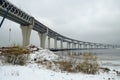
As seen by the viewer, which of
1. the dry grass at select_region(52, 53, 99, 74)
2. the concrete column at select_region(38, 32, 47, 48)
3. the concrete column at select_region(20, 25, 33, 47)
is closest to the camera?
the dry grass at select_region(52, 53, 99, 74)

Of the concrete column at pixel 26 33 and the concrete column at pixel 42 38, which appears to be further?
the concrete column at pixel 42 38

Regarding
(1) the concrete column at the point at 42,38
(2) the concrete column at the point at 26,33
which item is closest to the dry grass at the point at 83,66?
(2) the concrete column at the point at 26,33

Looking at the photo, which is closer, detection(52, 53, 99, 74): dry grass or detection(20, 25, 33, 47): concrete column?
detection(52, 53, 99, 74): dry grass

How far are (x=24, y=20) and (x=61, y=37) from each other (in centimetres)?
6651

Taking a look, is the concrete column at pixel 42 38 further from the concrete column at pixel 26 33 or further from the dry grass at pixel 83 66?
the dry grass at pixel 83 66

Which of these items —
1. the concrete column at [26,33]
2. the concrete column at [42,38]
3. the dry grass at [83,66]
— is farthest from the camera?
the concrete column at [42,38]

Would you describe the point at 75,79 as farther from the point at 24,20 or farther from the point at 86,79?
the point at 24,20

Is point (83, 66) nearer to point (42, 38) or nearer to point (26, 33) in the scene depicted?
point (26, 33)

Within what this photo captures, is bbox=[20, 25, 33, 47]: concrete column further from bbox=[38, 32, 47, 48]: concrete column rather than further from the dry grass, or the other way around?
the dry grass

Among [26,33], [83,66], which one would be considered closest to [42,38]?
[26,33]

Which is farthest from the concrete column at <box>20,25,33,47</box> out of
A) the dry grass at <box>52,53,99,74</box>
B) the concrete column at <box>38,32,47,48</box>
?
the dry grass at <box>52,53,99,74</box>

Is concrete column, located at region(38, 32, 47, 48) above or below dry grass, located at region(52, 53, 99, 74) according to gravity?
above

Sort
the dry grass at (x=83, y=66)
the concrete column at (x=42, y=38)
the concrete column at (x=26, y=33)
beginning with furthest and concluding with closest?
the concrete column at (x=42, y=38), the concrete column at (x=26, y=33), the dry grass at (x=83, y=66)

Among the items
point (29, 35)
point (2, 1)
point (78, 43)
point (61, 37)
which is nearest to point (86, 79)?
point (2, 1)
